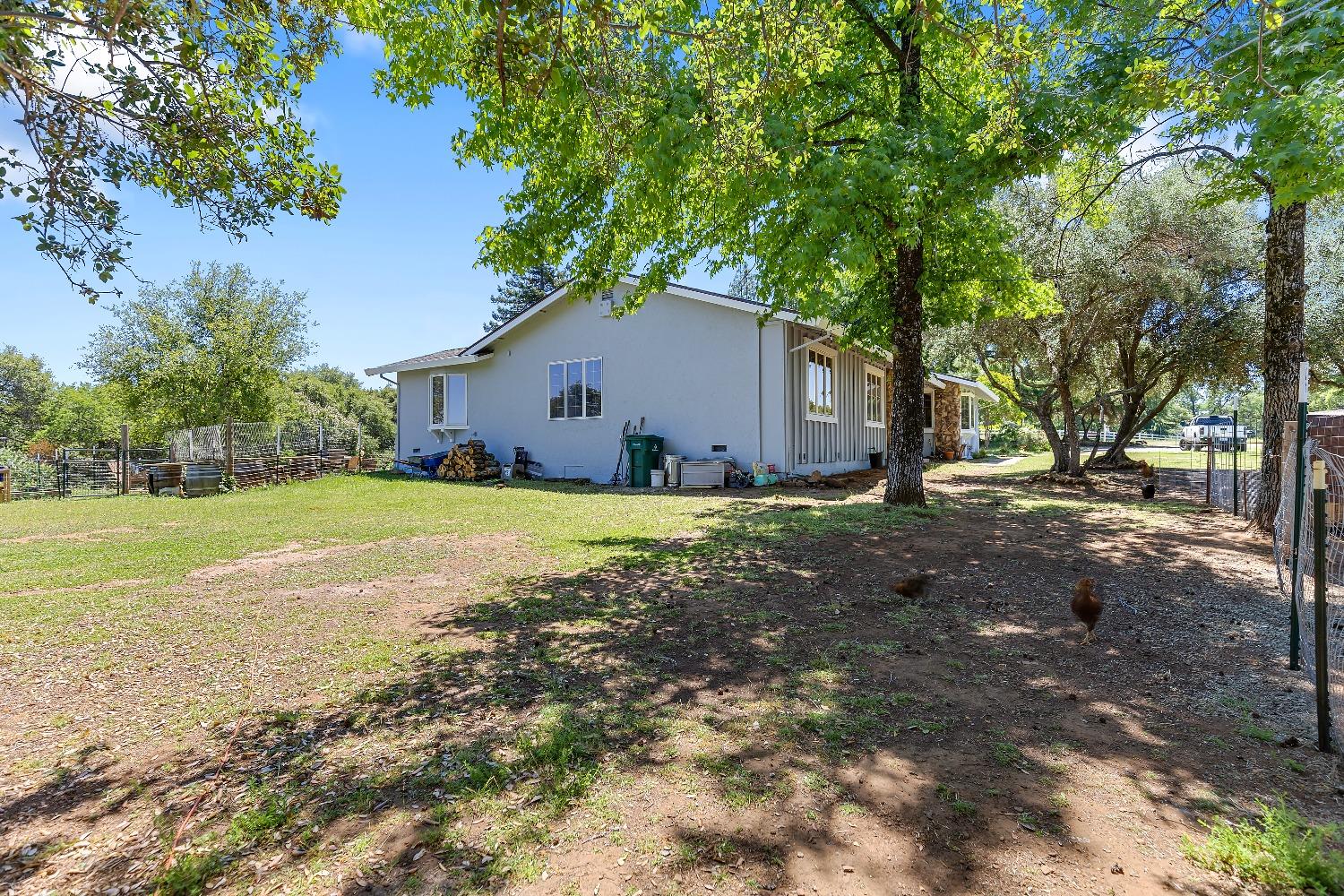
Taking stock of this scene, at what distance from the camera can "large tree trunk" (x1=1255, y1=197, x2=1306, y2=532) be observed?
23.2 ft

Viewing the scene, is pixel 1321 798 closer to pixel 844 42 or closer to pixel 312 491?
pixel 844 42

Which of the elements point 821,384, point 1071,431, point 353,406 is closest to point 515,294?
point 353,406

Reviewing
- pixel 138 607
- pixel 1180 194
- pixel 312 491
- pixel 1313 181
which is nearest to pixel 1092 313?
pixel 1180 194

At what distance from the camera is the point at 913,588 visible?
4949 mm

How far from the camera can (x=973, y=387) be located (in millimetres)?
28922

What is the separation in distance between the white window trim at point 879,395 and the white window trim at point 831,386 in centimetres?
259

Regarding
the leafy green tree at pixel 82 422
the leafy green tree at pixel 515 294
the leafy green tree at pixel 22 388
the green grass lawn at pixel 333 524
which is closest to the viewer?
the green grass lawn at pixel 333 524

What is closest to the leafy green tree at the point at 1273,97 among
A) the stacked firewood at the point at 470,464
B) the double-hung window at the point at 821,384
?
the double-hung window at the point at 821,384

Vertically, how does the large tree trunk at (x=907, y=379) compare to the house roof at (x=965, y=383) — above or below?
below

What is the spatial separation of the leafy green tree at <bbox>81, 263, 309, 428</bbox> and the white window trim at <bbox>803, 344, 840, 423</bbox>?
1472cm

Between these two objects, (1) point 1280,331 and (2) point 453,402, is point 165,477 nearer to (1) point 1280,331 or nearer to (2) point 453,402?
(2) point 453,402

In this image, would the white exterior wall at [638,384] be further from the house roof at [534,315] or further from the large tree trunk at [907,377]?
the large tree trunk at [907,377]

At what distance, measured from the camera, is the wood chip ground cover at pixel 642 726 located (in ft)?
6.49

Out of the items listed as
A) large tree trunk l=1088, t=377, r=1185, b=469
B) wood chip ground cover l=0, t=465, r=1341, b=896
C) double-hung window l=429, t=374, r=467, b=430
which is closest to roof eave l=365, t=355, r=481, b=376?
double-hung window l=429, t=374, r=467, b=430
